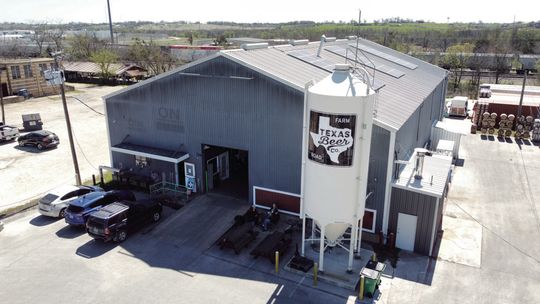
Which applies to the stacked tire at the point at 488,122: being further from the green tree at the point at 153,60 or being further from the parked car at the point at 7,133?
the green tree at the point at 153,60

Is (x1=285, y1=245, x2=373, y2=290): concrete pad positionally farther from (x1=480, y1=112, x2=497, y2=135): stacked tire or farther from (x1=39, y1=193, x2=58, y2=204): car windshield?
(x1=480, y1=112, x2=497, y2=135): stacked tire

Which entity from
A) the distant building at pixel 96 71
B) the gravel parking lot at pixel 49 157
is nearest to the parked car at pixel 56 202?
the gravel parking lot at pixel 49 157

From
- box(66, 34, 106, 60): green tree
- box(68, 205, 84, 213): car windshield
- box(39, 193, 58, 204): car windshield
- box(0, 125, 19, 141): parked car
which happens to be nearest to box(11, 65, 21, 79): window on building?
box(0, 125, 19, 141): parked car

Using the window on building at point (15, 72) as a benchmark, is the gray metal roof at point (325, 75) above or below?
above

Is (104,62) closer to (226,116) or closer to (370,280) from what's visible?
(226,116)

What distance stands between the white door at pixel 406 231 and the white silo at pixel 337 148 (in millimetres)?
3265

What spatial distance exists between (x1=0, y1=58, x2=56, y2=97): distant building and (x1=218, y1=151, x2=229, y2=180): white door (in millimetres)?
39450

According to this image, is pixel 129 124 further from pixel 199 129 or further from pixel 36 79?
pixel 36 79

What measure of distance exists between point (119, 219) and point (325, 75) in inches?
547

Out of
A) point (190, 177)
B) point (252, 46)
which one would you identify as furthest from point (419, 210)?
point (252, 46)

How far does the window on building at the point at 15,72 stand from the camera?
51.5 meters

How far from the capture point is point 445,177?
19016 millimetres

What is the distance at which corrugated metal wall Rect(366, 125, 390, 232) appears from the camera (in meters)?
18.2

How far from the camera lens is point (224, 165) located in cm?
2608
